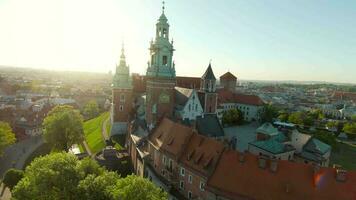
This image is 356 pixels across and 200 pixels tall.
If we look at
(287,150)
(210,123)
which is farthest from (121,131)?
(287,150)

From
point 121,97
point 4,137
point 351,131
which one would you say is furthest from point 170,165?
point 351,131

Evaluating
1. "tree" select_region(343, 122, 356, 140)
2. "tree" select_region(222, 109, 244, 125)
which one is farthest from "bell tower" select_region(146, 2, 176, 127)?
"tree" select_region(343, 122, 356, 140)

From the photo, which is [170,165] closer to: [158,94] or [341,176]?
[158,94]

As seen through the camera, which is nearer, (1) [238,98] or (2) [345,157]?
(2) [345,157]

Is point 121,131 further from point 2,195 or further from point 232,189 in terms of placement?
point 232,189

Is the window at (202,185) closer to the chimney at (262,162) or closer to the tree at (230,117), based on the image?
the chimney at (262,162)

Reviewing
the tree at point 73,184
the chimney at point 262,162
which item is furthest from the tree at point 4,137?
the chimney at point 262,162

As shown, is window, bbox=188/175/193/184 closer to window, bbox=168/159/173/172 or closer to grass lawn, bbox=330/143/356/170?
window, bbox=168/159/173/172
